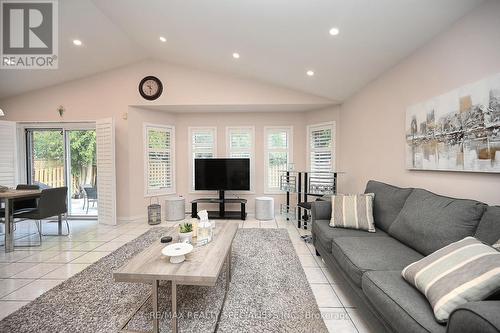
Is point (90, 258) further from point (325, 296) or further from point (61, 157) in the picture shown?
point (61, 157)

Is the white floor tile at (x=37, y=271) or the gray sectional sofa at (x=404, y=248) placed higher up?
the gray sectional sofa at (x=404, y=248)

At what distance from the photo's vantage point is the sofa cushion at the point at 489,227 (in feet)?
4.60

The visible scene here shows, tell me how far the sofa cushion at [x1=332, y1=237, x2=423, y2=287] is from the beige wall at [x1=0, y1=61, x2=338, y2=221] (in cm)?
313

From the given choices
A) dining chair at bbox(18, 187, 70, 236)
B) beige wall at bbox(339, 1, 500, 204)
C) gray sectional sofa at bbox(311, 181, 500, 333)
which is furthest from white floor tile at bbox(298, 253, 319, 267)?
dining chair at bbox(18, 187, 70, 236)

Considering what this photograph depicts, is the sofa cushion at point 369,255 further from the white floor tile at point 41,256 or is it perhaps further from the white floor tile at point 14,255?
the white floor tile at point 14,255

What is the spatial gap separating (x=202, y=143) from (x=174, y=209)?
1.74 metres

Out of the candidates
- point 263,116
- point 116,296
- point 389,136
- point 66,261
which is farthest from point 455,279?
point 263,116

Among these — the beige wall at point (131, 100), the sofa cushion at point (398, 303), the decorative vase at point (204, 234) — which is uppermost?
the beige wall at point (131, 100)

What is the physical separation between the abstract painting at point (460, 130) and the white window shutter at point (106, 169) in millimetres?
5197

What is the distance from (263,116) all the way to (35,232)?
5.30 metres

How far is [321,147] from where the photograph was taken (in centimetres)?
495

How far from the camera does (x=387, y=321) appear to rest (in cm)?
130

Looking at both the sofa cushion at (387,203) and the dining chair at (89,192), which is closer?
Result: the sofa cushion at (387,203)

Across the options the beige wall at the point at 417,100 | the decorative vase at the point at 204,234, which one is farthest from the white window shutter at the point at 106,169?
the beige wall at the point at 417,100
